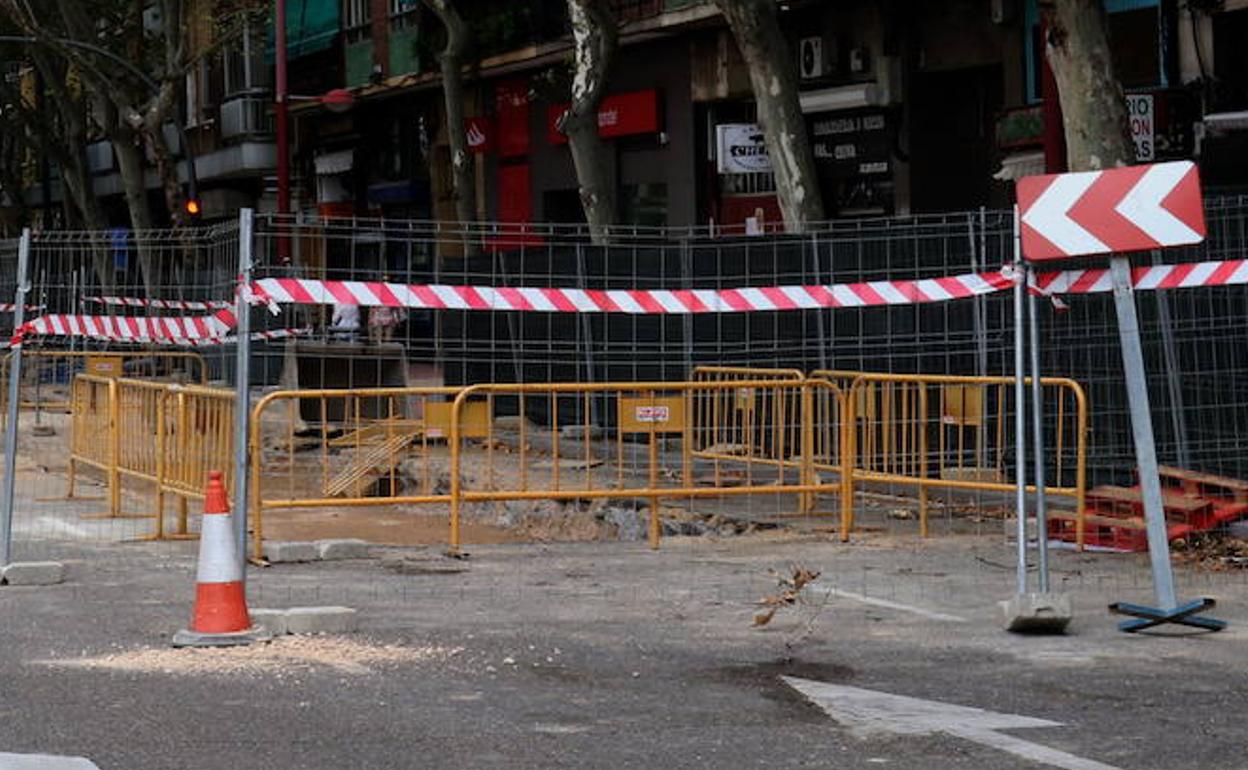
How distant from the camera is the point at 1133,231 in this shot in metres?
10.3

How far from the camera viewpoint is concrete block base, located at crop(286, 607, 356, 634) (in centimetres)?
1030

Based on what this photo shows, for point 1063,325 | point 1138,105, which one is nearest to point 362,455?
point 1063,325

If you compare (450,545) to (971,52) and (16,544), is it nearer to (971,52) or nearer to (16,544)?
(16,544)

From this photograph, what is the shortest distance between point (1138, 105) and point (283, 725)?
1426 cm

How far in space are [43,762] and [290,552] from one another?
6.12 meters

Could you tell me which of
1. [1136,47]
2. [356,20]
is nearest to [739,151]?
[1136,47]

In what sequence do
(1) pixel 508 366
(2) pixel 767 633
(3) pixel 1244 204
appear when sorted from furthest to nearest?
(1) pixel 508 366
(3) pixel 1244 204
(2) pixel 767 633

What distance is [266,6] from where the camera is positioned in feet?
132

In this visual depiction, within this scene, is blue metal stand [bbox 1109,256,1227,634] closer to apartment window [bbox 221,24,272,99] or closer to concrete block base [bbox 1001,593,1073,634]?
concrete block base [bbox 1001,593,1073,634]

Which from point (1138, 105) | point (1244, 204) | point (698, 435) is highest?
point (1138, 105)

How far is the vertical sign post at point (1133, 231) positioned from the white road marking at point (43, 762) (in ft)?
17.1

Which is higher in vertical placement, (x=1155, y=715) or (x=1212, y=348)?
(x=1212, y=348)

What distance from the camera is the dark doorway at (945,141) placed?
26.9 m

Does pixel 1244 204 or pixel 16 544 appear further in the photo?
pixel 16 544
